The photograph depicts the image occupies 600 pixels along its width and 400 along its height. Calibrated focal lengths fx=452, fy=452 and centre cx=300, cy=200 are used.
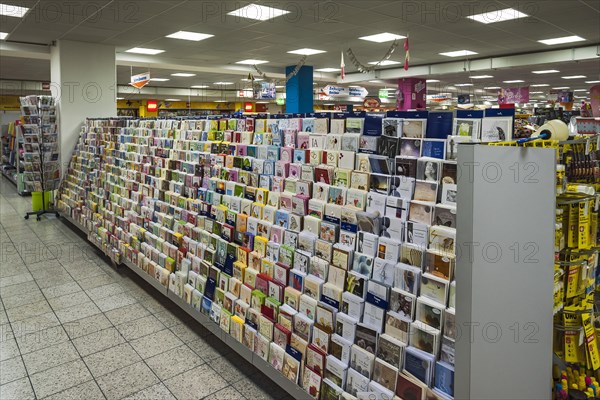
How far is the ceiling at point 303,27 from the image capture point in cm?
634

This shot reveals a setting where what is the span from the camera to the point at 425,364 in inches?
82.5

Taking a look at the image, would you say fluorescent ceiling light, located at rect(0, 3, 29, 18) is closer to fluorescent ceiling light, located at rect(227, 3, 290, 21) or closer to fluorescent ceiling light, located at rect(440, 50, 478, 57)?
fluorescent ceiling light, located at rect(227, 3, 290, 21)

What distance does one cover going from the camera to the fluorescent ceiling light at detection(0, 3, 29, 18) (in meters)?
6.14

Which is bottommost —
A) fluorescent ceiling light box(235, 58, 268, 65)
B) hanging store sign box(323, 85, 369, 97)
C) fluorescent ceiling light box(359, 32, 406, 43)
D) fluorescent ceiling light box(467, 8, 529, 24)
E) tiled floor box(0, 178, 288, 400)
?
tiled floor box(0, 178, 288, 400)

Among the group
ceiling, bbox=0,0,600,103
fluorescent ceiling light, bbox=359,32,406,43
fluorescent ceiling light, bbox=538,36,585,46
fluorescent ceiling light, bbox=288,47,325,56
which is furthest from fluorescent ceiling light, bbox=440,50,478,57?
fluorescent ceiling light, bbox=288,47,325,56

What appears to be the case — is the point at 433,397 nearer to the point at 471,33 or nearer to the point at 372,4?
the point at 372,4

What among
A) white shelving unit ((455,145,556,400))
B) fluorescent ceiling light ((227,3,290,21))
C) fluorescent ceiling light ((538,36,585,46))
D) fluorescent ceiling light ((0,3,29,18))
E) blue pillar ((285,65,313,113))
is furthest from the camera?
blue pillar ((285,65,313,113))

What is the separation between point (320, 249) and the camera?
272cm

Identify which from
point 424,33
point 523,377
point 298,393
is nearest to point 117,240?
point 298,393

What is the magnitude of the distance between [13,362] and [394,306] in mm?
3049

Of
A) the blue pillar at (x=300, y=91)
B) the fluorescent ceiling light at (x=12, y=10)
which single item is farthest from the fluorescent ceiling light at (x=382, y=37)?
the fluorescent ceiling light at (x=12, y=10)

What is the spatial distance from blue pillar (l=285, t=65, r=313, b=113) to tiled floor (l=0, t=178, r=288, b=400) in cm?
853

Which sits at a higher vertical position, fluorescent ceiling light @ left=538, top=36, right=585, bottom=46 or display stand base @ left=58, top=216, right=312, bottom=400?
fluorescent ceiling light @ left=538, top=36, right=585, bottom=46

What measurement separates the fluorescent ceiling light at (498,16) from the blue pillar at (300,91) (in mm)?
6261
